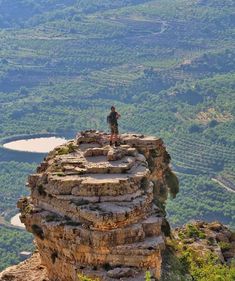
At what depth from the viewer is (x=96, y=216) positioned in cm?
3006

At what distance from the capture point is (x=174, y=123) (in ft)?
500

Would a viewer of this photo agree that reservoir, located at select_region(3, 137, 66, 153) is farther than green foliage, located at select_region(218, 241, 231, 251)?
Yes

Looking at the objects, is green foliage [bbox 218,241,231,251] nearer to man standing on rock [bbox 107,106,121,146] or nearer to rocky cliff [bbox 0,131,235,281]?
rocky cliff [bbox 0,131,235,281]

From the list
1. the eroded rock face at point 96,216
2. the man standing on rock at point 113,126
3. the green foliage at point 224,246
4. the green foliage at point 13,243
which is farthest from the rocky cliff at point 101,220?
the green foliage at point 13,243

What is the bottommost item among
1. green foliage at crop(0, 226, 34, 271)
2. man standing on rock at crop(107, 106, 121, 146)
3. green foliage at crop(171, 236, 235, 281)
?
green foliage at crop(0, 226, 34, 271)

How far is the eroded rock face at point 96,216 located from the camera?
3003cm

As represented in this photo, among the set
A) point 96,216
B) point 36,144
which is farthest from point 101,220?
point 36,144

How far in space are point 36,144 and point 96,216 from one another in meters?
113

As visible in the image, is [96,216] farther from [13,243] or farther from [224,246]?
[13,243]

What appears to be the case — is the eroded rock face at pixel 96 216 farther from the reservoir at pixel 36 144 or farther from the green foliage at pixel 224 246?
the reservoir at pixel 36 144

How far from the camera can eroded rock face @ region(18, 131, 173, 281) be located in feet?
98.5

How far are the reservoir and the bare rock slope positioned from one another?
9738 centimetres

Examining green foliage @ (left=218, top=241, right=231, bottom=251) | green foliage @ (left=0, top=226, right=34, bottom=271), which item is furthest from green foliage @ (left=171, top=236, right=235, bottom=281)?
green foliage @ (left=0, top=226, right=34, bottom=271)

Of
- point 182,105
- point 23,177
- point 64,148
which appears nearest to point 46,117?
point 182,105
